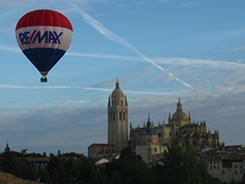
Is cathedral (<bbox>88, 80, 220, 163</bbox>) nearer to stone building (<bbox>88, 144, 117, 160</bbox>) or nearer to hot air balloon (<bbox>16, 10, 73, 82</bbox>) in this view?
stone building (<bbox>88, 144, 117, 160</bbox>)

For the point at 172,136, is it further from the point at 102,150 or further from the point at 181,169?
the point at 181,169

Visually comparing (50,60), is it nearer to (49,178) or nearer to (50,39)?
(50,39)

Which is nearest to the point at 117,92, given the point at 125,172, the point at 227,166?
the point at 227,166

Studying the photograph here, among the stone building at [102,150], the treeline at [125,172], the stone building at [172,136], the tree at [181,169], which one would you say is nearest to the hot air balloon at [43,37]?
the tree at [181,169]

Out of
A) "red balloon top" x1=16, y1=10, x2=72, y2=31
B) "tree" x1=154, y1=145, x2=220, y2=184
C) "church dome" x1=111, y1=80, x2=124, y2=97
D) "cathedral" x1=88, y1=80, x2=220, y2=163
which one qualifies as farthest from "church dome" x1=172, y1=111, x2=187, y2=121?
"red balloon top" x1=16, y1=10, x2=72, y2=31

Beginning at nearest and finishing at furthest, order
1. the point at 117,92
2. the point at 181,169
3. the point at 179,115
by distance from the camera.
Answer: the point at 181,169, the point at 179,115, the point at 117,92

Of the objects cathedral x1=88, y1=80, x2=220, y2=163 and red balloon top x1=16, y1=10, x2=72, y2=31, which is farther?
cathedral x1=88, y1=80, x2=220, y2=163

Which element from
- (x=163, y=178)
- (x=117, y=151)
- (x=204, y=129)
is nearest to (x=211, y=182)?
(x=163, y=178)
